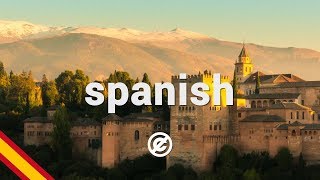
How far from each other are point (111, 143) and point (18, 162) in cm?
4417

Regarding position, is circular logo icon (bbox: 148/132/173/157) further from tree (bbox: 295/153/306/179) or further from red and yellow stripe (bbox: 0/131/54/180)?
red and yellow stripe (bbox: 0/131/54/180)

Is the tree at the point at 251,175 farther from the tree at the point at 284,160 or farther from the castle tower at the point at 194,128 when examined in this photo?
the castle tower at the point at 194,128

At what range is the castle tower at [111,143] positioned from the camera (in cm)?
4684

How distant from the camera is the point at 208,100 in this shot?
1756 inches

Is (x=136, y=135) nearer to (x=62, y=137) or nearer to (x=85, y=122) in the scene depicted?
(x=85, y=122)

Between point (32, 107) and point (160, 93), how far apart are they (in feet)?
47.6

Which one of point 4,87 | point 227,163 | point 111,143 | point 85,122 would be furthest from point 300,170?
point 4,87

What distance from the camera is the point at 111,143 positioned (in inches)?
1848

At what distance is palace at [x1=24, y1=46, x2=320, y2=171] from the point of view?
41.3 m

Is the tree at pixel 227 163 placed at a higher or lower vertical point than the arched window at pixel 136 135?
lower

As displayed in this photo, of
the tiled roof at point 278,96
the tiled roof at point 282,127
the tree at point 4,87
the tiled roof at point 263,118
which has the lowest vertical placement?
the tiled roof at point 282,127

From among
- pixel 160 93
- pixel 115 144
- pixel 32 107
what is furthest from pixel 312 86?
pixel 32 107

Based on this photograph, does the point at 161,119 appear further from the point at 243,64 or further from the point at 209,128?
the point at 243,64

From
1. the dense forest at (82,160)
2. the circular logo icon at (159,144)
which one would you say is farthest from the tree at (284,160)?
the circular logo icon at (159,144)
